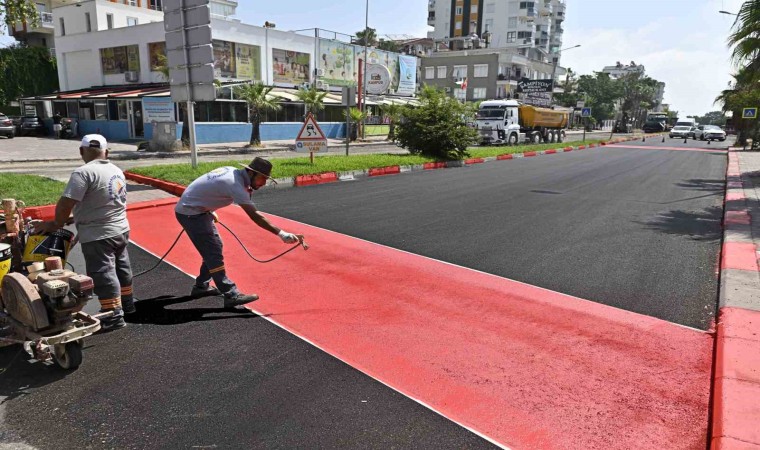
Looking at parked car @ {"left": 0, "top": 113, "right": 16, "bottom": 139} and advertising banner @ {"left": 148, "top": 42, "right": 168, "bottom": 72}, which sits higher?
advertising banner @ {"left": 148, "top": 42, "right": 168, "bottom": 72}

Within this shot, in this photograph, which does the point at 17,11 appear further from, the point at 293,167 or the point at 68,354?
the point at 68,354

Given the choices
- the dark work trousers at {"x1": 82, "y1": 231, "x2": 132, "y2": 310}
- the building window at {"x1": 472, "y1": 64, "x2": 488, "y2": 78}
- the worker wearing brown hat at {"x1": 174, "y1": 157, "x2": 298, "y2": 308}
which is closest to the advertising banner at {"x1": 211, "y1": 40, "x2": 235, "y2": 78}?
the worker wearing brown hat at {"x1": 174, "y1": 157, "x2": 298, "y2": 308}

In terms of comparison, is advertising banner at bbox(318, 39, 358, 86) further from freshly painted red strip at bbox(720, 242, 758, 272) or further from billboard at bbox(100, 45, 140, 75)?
freshly painted red strip at bbox(720, 242, 758, 272)

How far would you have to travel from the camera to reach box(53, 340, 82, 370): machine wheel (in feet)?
12.2

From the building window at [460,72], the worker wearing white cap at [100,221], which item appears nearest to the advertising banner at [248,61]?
the worker wearing white cap at [100,221]

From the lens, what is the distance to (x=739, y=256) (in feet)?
22.7

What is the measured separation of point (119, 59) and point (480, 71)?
45.2m

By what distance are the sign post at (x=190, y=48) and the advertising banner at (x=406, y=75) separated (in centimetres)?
3624

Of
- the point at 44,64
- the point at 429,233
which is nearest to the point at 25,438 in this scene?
the point at 429,233

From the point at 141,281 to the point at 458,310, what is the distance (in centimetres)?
350

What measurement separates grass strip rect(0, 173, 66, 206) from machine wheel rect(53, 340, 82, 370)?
6632 mm

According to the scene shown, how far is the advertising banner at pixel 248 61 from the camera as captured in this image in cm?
3381

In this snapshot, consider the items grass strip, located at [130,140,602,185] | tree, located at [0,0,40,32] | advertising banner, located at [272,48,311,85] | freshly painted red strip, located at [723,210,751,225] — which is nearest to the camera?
freshly painted red strip, located at [723,210,751,225]

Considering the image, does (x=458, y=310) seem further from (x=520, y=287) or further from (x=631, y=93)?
(x=631, y=93)
